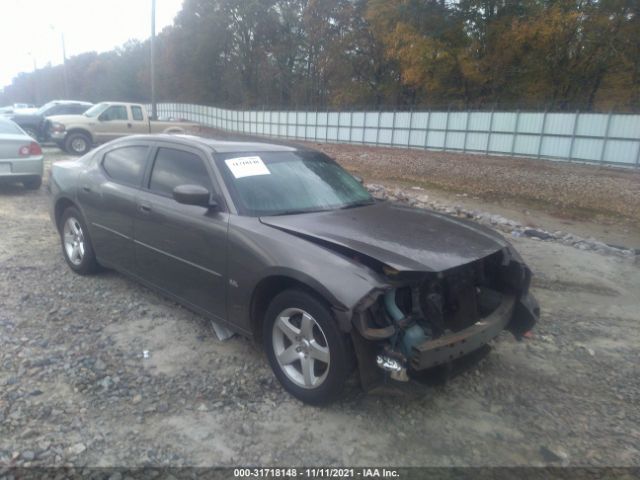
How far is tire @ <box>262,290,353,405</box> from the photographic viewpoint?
2.77m

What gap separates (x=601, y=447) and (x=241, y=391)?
222cm

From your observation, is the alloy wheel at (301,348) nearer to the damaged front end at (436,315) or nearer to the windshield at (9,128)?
the damaged front end at (436,315)

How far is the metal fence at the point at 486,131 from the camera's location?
17.0m

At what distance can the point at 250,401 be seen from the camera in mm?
3092

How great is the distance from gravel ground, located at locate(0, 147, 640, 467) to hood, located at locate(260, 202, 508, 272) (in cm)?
81

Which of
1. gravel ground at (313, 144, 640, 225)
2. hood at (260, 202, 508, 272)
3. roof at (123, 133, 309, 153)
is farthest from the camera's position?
gravel ground at (313, 144, 640, 225)

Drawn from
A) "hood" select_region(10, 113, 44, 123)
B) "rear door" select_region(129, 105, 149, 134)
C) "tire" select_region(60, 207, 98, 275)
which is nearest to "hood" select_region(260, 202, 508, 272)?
"tire" select_region(60, 207, 98, 275)

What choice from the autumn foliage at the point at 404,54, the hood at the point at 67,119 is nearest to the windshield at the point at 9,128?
the hood at the point at 67,119

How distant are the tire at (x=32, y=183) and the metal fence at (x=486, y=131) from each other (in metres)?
17.2

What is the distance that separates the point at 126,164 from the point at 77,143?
13.4m

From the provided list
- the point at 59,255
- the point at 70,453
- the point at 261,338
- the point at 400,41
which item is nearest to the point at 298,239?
the point at 261,338

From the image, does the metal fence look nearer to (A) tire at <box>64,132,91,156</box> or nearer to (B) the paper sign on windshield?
(A) tire at <box>64,132,91,156</box>

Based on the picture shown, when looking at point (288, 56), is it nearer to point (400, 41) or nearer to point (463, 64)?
point (400, 41)

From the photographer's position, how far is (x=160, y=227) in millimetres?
3910
